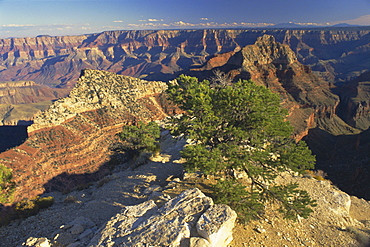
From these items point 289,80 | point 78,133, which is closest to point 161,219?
point 78,133

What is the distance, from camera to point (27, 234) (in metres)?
15.3

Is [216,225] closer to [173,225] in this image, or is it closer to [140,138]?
[173,225]

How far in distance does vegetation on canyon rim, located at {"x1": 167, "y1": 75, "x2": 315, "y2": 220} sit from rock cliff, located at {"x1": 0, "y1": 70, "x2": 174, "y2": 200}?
27591 mm

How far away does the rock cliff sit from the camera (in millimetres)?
34750

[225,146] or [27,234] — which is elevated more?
[225,146]

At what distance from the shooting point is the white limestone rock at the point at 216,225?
31.3 ft

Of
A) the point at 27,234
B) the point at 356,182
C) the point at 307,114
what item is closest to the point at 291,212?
the point at 27,234

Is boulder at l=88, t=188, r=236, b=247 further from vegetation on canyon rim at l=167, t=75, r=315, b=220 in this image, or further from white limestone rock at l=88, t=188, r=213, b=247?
vegetation on canyon rim at l=167, t=75, r=315, b=220

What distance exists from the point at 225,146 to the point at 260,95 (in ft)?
14.6

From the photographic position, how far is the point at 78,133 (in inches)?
1633

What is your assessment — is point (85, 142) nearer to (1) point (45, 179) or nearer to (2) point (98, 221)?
(1) point (45, 179)

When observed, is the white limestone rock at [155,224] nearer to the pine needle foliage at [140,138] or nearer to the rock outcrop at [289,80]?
the pine needle foliage at [140,138]

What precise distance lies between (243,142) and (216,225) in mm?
7872


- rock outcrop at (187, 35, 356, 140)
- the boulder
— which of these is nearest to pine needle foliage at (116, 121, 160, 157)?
the boulder
